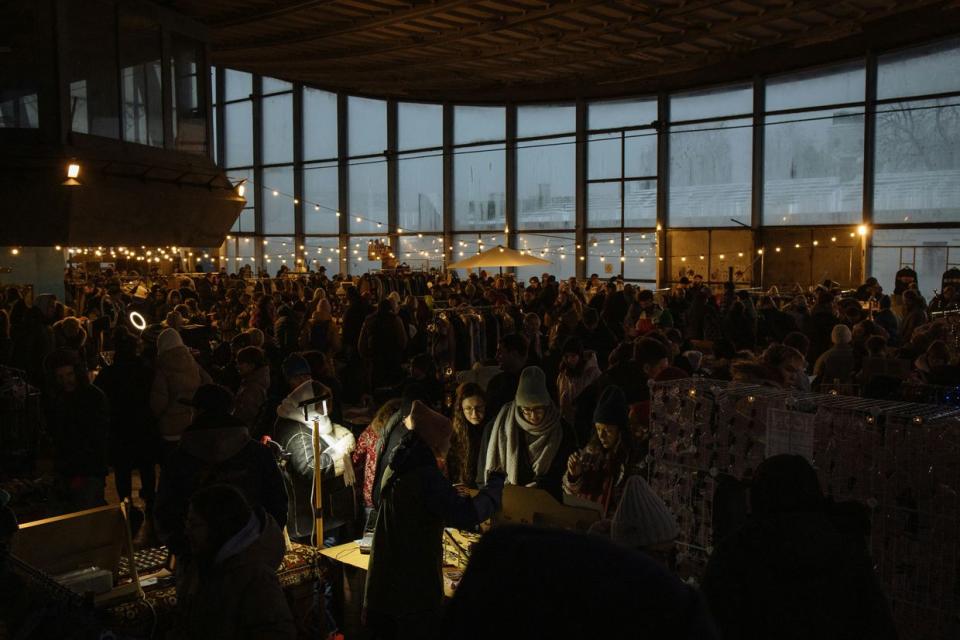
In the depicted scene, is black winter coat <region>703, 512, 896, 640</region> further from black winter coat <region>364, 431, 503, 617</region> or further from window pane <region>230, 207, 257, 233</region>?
window pane <region>230, 207, 257, 233</region>

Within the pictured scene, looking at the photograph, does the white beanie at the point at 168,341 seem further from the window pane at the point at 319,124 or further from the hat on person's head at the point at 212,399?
the window pane at the point at 319,124

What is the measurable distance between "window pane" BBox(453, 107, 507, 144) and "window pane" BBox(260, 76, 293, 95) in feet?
21.2

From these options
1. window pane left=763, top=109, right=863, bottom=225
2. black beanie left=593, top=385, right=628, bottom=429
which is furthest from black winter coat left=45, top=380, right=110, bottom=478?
window pane left=763, top=109, right=863, bottom=225

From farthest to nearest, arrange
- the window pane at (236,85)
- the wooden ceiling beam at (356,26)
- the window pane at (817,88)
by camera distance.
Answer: the window pane at (236,85) < the window pane at (817,88) < the wooden ceiling beam at (356,26)

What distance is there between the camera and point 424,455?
3.25 meters

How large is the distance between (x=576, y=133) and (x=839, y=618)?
843 inches

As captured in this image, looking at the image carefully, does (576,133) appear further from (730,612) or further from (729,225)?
(730,612)

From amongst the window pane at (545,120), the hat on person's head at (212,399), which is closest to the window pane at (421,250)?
the window pane at (545,120)

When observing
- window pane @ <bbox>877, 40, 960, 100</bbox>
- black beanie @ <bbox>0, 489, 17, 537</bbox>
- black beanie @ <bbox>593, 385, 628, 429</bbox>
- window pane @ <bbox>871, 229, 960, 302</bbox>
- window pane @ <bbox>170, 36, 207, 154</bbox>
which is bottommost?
black beanie @ <bbox>0, 489, 17, 537</bbox>

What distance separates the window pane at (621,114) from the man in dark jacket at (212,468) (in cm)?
1949

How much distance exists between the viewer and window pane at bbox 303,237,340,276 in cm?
2755

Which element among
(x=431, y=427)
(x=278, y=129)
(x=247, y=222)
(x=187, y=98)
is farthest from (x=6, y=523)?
(x=247, y=222)

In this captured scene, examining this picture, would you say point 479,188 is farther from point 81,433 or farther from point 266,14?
point 81,433

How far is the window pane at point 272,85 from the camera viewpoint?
27.7 metres
